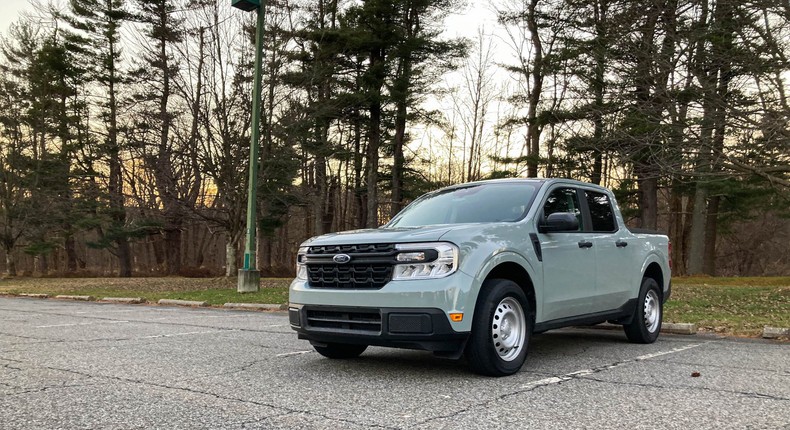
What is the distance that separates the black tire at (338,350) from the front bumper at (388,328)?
66 cm

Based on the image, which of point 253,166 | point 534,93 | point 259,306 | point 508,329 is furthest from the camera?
point 534,93

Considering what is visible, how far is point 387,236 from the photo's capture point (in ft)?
17.6

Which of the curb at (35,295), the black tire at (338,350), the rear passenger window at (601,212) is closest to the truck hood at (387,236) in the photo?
the black tire at (338,350)

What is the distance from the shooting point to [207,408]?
421 cm

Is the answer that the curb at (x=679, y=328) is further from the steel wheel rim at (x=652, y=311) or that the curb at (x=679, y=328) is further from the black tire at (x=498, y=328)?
the black tire at (x=498, y=328)

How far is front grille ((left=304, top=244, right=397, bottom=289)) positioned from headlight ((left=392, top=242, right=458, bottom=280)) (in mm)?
92

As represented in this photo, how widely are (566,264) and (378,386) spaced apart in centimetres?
250

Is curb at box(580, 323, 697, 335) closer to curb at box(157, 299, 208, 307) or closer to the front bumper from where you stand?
the front bumper

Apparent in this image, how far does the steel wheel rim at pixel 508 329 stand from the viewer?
5305 millimetres

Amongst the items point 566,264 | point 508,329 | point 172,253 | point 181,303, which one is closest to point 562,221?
point 566,264

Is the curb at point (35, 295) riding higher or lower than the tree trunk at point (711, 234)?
lower

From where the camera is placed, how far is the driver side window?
6.44 meters

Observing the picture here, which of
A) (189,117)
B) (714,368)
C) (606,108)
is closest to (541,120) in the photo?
(606,108)

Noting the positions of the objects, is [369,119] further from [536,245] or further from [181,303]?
[536,245]
